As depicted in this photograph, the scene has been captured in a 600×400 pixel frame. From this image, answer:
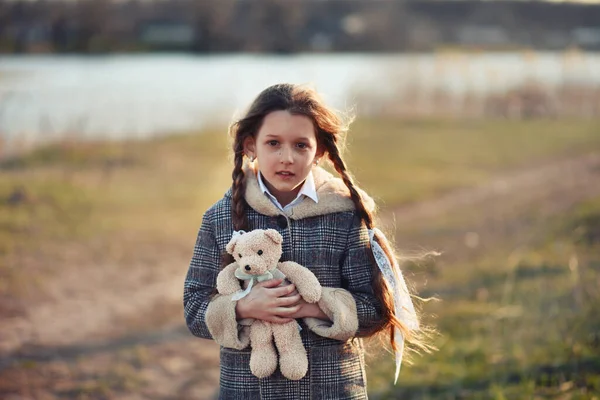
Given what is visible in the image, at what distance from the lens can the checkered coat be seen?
7.23 ft

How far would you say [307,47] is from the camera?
51.7 feet

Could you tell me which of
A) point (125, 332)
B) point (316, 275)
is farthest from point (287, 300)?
point (125, 332)

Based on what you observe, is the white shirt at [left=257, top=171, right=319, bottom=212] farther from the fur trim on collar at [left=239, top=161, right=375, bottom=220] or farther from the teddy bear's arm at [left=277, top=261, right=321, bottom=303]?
the teddy bear's arm at [left=277, top=261, right=321, bottom=303]

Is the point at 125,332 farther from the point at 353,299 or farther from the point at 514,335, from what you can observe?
the point at 353,299

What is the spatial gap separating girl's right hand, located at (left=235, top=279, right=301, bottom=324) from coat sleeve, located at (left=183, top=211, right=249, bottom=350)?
4cm

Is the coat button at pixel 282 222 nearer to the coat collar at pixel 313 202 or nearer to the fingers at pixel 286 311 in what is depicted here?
the coat collar at pixel 313 202

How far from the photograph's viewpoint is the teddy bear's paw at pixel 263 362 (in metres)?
2.12

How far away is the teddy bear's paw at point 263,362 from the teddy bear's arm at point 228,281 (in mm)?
172

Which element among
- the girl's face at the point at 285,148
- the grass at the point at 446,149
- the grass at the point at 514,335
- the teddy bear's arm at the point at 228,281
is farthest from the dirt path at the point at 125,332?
the girl's face at the point at 285,148

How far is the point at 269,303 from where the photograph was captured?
2109mm

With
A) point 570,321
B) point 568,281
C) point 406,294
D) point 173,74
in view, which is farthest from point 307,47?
point 406,294

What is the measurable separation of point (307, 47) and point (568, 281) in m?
11.0

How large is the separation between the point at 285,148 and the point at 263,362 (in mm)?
569

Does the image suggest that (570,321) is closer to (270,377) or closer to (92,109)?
(270,377)
